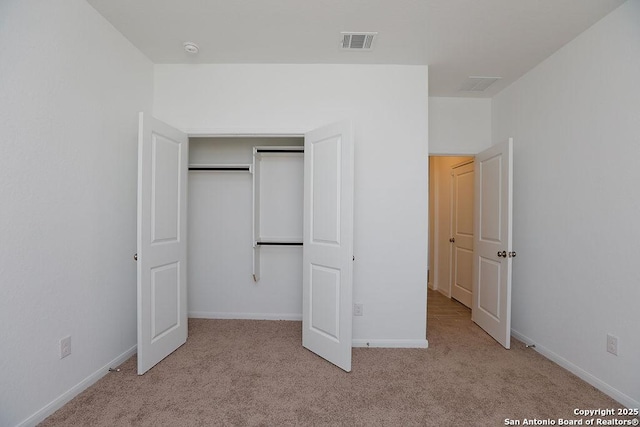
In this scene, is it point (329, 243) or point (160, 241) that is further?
point (329, 243)

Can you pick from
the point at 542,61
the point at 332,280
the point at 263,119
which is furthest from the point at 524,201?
the point at 263,119

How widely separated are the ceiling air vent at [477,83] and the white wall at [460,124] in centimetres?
24

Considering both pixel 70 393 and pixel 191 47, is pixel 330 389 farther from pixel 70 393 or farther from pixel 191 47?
pixel 191 47

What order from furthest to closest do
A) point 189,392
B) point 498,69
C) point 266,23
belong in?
1. point 498,69
2. point 266,23
3. point 189,392

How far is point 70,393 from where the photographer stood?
2.03 metres

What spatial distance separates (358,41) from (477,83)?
61.5 inches

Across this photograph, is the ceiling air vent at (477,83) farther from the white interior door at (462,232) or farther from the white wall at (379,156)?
the white interior door at (462,232)

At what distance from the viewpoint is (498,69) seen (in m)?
3.03

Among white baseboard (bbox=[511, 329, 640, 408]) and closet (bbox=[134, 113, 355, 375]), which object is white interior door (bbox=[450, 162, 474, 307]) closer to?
white baseboard (bbox=[511, 329, 640, 408])

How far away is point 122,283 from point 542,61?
422cm

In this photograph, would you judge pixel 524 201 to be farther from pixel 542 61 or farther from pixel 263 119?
pixel 263 119

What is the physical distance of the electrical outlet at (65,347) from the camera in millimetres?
1970

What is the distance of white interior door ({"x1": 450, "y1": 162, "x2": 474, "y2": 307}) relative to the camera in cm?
433

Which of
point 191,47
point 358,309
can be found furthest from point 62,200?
point 358,309
